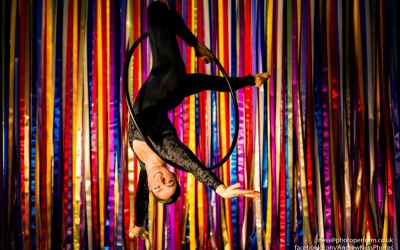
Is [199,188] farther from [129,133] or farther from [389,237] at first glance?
[389,237]

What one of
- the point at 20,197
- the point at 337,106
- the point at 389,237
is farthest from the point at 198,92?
the point at 389,237

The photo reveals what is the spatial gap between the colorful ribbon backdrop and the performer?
0.11 metres

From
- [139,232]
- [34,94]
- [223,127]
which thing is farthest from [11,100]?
[223,127]

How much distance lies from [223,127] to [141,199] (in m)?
0.58

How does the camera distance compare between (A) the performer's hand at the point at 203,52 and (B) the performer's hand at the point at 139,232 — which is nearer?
(A) the performer's hand at the point at 203,52

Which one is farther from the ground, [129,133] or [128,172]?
[129,133]

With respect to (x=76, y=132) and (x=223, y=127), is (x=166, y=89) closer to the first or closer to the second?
(x=223, y=127)

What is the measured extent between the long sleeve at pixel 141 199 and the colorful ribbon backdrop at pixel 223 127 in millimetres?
67

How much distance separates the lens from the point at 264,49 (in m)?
2.44

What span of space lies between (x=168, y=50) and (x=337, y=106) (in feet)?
3.20

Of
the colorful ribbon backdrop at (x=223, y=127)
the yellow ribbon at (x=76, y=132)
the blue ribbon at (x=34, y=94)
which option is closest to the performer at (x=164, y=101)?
the colorful ribbon backdrop at (x=223, y=127)

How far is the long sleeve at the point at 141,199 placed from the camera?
233 cm

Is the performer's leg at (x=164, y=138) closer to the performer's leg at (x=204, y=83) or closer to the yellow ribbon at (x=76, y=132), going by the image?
the performer's leg at (x=204, y=83)

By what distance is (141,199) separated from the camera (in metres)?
2.34
